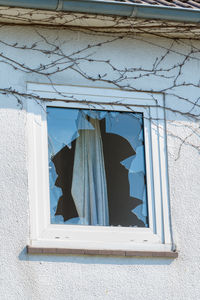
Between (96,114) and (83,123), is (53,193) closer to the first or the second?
(83,123)

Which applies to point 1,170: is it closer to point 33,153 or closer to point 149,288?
point 33,153

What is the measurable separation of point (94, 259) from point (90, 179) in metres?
0.90

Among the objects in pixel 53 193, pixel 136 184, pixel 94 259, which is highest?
pixel 136 184

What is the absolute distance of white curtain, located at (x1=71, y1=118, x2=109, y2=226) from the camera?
10.2 metres

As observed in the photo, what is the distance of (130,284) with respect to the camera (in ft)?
32.2

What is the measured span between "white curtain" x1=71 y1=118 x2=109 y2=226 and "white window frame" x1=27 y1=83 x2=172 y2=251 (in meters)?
0.17

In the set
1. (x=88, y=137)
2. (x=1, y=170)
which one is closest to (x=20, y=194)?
(x=1, y=170)

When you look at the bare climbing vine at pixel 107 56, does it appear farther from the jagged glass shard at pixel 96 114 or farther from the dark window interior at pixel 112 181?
the dark window interior at pixel 112 181

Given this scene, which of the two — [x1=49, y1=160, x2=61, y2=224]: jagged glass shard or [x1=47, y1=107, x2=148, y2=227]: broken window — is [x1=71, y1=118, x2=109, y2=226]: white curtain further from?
[x1=49, y1=160, x2=61, y2=224]: jagged glass shard

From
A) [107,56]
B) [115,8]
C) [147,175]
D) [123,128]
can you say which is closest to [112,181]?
[147,175]

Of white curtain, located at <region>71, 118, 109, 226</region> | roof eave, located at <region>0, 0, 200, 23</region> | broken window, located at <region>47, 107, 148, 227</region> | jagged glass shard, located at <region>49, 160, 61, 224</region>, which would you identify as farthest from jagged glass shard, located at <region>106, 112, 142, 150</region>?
roof eave, located at <region>0, 0, 200, 23</region>

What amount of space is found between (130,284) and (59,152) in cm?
146

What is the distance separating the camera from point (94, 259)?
979cm

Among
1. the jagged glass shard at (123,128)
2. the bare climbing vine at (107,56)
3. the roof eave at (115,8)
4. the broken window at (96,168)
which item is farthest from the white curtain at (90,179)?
the roof eave at (115,8)
